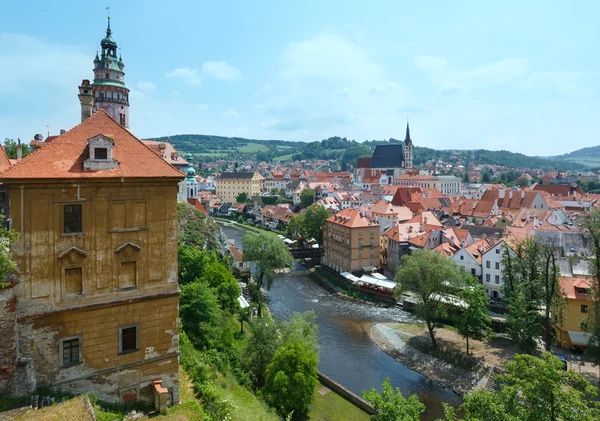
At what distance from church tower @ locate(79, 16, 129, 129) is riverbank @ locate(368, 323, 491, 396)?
4346cm

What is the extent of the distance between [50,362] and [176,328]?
4.48 meters

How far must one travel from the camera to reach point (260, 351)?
2700 centimetres

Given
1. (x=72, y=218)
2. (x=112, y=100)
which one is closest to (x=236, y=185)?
(x=112, y=100)

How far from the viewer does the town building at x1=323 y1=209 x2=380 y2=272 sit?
57188 mm

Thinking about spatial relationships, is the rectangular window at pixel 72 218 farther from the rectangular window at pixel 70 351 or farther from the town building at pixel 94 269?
the rectangular window at pixel 70 351

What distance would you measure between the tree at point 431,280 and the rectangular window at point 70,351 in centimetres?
2787

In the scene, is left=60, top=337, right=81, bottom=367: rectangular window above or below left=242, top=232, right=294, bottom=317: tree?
above

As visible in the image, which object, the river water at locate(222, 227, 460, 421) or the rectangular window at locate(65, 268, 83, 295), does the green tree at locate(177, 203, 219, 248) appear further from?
the rectangular window at locate(65, 268, 83, 295)

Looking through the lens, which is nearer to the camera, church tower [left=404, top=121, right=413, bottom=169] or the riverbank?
the riverbank

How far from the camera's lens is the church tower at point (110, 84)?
185 feet

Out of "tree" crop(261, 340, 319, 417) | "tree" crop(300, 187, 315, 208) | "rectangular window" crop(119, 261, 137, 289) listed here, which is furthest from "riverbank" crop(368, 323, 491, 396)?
"tree" crop(300, 187, 315, 208)

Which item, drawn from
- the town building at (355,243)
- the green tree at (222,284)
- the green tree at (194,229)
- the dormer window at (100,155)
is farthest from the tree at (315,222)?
the dormer window at (100,155)

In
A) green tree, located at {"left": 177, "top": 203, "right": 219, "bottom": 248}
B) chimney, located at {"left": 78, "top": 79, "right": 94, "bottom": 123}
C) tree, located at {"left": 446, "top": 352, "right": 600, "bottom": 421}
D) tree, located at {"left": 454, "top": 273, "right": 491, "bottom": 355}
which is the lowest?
tree, located at {"left": 454, "top": 273, "right": 491, "bottom": 355}

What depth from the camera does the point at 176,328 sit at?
1733cm
